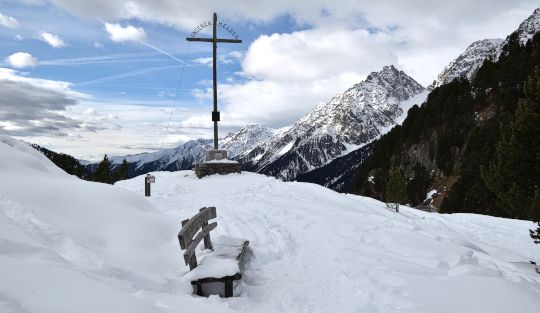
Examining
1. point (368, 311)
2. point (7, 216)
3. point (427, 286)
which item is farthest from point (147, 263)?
point (427, 286)

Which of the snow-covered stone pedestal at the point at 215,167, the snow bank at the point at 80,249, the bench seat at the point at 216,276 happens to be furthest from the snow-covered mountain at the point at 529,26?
the bench seat at the point at 216,276

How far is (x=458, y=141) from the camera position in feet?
262

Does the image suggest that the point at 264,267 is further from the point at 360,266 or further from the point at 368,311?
the point at 368,311

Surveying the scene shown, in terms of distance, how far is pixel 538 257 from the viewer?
1599 centimetres

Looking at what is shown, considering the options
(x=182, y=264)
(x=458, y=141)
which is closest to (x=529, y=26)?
(x=458, y=141)

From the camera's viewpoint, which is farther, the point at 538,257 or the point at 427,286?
the point at 538,257

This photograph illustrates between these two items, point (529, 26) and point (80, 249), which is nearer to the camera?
point (80, 249)

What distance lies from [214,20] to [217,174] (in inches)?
392

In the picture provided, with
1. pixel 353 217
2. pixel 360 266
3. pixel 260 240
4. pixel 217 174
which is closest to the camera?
pixel 360 266

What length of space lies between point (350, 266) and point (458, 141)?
268ft

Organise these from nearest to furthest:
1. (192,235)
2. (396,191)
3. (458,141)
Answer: (192,235) < (396,191) < (458,141)

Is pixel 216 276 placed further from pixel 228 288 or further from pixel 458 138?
pixel 458 138

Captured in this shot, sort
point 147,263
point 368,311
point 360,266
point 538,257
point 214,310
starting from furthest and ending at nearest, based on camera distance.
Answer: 1. point 538,257
2. point 360,266
3. point 147,263
4. point 368,311
5. point 214,310

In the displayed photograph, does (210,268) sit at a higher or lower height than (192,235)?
lower
